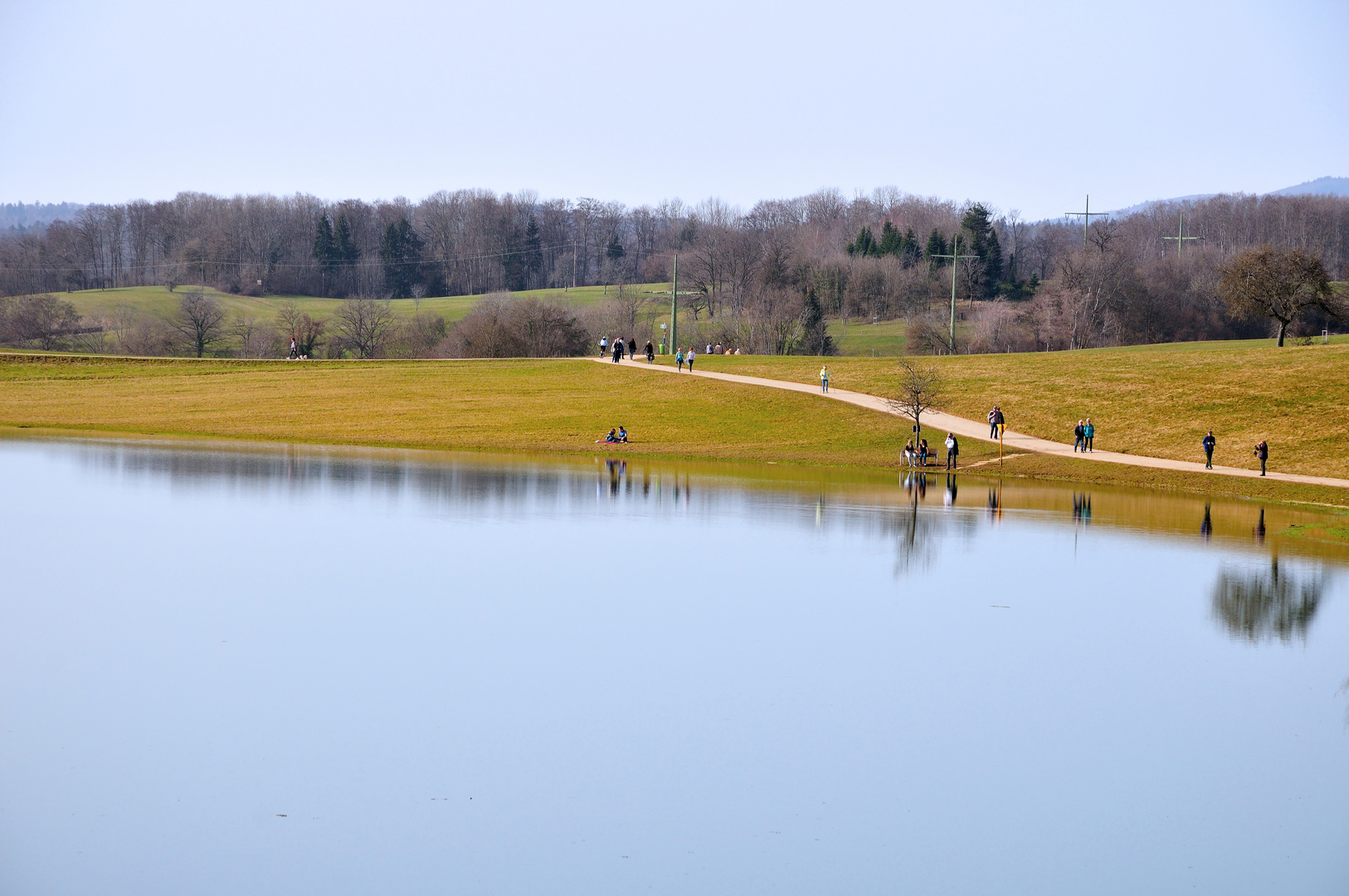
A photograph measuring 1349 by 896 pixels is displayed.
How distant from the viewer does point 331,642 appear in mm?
13961

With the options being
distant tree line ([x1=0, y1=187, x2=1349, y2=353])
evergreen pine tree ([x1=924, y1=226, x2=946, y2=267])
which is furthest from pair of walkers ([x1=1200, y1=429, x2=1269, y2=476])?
evergreen pine tree ([x1=924, y1=226, x2=946, y2=267])

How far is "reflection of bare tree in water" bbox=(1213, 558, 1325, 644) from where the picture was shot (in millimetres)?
15891

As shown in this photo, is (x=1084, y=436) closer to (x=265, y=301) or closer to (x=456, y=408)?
(x=456, y=408)

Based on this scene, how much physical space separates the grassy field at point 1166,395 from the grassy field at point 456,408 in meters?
6.05

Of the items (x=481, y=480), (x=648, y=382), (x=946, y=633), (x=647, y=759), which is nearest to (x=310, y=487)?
(x=481, y=480)

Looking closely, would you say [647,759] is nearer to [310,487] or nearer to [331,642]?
[331,642]

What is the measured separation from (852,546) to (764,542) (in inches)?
67.1

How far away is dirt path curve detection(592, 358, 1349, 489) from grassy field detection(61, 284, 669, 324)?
62790 mm

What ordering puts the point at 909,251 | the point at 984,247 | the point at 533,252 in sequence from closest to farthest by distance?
the point at 984,247, the point at 909,251, the point at 533,252

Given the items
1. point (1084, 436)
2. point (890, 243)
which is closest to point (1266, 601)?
point (1084, 436)

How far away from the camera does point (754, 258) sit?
11888cm

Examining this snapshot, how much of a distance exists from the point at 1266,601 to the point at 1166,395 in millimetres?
31868

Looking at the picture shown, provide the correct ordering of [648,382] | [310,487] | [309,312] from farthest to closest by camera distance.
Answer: [309,312] < [648,382] < [310,487]

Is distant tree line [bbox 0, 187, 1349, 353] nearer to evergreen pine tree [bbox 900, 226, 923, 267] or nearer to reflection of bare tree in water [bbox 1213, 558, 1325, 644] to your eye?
evergreen pine tree [bbox 900, 226, 923, 267]
